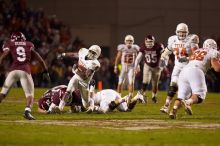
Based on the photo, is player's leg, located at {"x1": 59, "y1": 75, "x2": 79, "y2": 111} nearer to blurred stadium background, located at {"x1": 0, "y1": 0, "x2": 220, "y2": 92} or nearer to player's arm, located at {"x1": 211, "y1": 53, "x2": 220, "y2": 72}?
player's arm, located at {"x1": 211, "y1": 53, "x2": 220, "y2": 72}

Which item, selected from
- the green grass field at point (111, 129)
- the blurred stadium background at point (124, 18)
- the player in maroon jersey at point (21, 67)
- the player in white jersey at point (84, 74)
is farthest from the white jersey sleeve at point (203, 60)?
the blurred stadium background at point (124, 18)

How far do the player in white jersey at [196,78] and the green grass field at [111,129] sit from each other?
0.41 metres

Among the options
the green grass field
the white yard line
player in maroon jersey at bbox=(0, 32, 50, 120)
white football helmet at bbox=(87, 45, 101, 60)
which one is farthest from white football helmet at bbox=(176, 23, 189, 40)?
player in maroon jersey at bbox=(0, 32, 50, 120)

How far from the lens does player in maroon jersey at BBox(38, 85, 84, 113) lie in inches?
604

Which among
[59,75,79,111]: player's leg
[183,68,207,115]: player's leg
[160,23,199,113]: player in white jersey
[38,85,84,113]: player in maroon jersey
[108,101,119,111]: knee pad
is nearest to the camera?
[183,68,207,115]: player's leg

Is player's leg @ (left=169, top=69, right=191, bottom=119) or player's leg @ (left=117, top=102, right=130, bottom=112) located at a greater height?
player's leg @ (left=169, top=69, right=191, bottom=119)

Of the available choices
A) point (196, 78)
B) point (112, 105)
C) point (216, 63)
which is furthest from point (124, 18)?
point (216, 63)

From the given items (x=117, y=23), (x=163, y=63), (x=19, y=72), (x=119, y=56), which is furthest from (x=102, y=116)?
(x=117, y=23)

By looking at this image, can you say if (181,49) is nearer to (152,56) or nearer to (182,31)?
(182,31)

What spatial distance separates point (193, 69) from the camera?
13.9 metres

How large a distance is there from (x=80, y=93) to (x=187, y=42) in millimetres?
2543

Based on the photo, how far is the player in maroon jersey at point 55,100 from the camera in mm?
15344

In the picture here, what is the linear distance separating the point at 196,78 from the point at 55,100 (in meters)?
3.22

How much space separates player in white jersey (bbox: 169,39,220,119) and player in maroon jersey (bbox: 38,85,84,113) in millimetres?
2370
